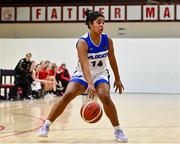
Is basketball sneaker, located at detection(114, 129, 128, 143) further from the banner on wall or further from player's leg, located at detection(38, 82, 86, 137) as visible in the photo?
the banner on wall

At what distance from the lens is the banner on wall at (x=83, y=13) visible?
25.0 m

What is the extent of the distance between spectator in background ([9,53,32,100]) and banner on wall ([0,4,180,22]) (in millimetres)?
9782

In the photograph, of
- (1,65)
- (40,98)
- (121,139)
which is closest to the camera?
(121,139)

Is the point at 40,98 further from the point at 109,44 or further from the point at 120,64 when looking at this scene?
the point at 109,44

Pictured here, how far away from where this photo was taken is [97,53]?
7301 mm

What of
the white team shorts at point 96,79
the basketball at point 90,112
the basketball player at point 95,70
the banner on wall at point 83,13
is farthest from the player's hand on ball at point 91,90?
the banner on wall at point 83,13

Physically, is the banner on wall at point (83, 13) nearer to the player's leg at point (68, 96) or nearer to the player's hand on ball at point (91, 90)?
the player's leg at point (68, 96)

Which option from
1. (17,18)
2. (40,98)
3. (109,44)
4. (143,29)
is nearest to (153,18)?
(143,29)

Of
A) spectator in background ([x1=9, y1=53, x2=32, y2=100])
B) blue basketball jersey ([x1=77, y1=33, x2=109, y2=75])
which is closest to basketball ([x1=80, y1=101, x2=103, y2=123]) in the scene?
blue basketball jersey ([x1=77, y1=33, x2=109, y2=75])

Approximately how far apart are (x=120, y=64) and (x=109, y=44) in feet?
57.5

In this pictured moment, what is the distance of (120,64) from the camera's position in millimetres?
24938

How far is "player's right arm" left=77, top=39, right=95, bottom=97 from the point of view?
6789 mm

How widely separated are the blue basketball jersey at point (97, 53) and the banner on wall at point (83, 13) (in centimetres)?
1812

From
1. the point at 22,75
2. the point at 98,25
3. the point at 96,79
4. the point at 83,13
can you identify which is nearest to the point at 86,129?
the point at 96,79
